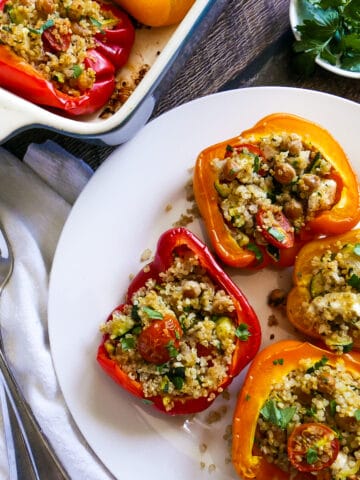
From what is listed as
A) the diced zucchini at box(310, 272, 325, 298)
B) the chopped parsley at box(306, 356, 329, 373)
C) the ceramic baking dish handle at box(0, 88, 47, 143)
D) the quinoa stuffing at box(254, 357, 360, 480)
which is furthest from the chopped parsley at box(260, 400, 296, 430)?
the ceramic baking dish handle at box(0, 88, 47, 143)

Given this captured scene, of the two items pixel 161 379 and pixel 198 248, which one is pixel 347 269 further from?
pixel 161 379

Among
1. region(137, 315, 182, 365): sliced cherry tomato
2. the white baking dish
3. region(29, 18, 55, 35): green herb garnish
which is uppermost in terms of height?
region(29, 18, 55, 35): green herb garnish

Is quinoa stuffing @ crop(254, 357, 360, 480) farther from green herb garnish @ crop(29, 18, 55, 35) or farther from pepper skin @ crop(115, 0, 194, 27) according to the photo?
green herb garnish @ crop(29, 18, 55, 35)

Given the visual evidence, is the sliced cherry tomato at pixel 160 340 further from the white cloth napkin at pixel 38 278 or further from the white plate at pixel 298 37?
the white plate at pixel 298 37

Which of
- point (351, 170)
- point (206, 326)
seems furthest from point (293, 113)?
point (206, 326)

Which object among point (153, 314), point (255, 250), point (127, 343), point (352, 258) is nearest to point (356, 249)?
point (352, 258)

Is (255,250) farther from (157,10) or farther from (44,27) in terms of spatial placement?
(44,27)

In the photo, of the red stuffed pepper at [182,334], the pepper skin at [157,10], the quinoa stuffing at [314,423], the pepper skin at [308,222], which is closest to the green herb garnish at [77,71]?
the pepper skin at [157,10]
